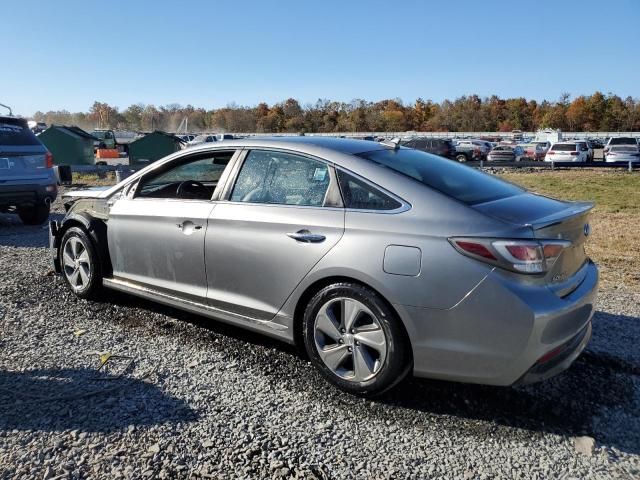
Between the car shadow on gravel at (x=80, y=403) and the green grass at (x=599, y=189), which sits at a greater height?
the car shadow on gravel at (x=80, y=403)

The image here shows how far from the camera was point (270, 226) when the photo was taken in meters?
3.48

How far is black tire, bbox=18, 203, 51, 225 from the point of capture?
30.0 ft

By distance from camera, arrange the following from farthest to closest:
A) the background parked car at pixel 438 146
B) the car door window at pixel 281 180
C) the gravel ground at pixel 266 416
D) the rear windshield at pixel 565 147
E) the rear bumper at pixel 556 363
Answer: the background parked car at pixel 438 146 → the rear windshield at pixel 565 147 → the car door window at pixel 281 180 → the rear bumper at pixel 556 363 → the gravel ground at pixel 266 416

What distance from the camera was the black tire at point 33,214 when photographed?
9.15 metres

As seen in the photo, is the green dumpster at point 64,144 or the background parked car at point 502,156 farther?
the background parked car at point 502,156

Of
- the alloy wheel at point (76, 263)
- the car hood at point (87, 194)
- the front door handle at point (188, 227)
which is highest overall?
the car hood at point (87, 194)

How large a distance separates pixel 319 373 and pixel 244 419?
648 millimetres

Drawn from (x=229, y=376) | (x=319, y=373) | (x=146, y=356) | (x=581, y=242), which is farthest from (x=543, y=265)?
(x=146, y=356)

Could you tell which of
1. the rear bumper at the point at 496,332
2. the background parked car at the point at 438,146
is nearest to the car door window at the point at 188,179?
the rear bumper at the point at 496,332

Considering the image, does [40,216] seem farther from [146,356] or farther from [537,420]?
[537,420]

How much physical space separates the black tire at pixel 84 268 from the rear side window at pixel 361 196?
251 cm

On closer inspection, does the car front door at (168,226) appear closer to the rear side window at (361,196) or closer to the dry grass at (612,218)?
the rear side window at (361,196)

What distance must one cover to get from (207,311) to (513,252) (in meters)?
2.19

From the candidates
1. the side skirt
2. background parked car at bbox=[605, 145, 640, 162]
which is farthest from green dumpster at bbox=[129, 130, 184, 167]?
background parked car at bbox=[605, 145, 640, 162]
